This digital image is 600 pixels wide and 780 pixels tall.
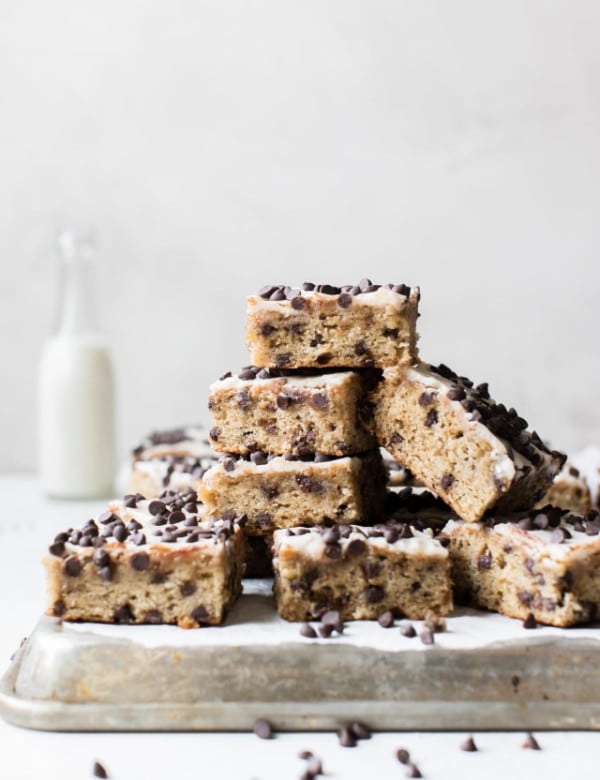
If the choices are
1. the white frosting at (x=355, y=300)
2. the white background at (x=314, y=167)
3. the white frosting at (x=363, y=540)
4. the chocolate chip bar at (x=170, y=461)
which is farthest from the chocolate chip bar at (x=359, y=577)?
the white background at (x=314, y=167)

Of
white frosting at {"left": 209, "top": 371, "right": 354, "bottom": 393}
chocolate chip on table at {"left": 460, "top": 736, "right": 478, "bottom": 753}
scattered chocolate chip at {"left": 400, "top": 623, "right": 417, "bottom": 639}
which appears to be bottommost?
chocolate chip on table at {"left": 460, "top": 736, "right": 478, "bottom": 753}

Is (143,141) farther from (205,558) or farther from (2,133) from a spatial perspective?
(205,558)

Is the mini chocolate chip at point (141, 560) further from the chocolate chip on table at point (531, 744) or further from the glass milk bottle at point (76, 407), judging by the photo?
the glass milk bottle at point (76, 407)

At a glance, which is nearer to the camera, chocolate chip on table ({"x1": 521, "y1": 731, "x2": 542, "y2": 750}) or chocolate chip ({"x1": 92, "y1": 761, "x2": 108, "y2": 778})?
chocolate chip ({"x1": 92, "y1": 761, "x2": 108, "y2": 778})

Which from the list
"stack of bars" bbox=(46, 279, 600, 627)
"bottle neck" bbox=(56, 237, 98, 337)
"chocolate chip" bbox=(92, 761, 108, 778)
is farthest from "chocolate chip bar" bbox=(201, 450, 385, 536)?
"bottle neck" bbox=(56, 237, 98, 337)

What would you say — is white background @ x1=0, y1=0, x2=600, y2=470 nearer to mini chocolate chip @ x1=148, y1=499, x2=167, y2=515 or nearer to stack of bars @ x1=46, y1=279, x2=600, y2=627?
stack of bars @ x1=46, y1=279, x2=600, y2=627

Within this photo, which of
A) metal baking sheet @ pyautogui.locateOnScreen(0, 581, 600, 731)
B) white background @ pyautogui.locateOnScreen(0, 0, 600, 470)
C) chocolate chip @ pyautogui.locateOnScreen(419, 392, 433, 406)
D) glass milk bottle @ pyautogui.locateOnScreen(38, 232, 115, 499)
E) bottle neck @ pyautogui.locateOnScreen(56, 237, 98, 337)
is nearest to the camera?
metal baking sheet @ pyautogui.locateOnScreen(0, 581, 600, 731)

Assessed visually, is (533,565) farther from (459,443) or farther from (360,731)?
(360,731)

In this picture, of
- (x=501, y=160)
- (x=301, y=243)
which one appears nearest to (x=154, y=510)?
(x=301, y=243)
